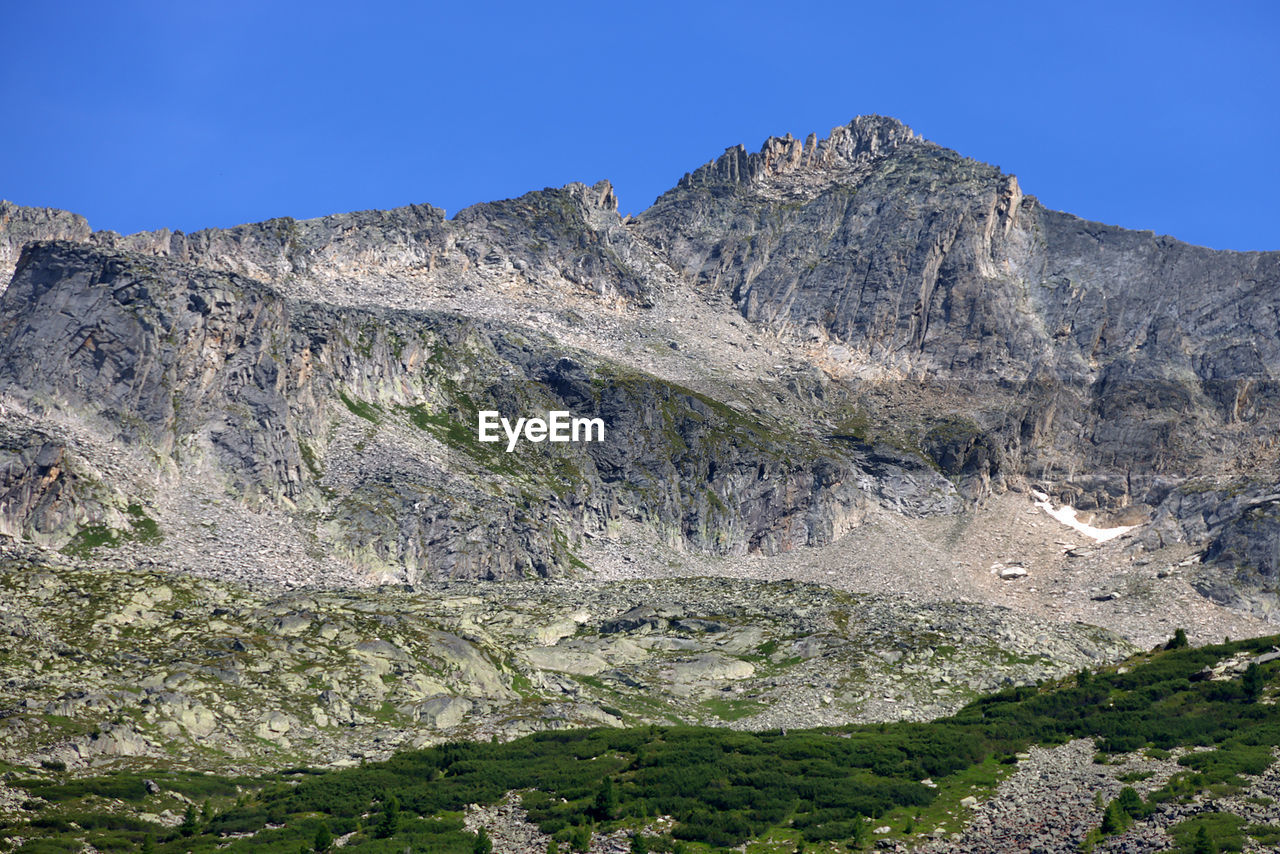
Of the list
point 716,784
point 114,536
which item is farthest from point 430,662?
point 114,536

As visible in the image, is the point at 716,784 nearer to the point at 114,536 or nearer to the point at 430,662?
the point at 430,662

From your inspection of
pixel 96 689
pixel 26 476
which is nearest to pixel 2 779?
pixel 96 689

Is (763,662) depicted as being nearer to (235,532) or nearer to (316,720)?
(316,720)

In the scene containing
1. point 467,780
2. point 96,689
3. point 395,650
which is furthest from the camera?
point 395,650

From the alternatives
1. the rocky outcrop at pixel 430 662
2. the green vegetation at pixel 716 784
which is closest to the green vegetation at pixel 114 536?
the rocky outcrop at pixel 430 662

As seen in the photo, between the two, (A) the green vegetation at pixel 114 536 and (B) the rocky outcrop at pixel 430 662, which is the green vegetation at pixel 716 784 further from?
(A) the green vegetation at pixel 114 536

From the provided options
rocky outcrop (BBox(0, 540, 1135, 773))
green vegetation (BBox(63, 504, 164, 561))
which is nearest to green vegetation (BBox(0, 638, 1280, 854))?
rocky outcrop (BBox(0, 540, 1135, 773))

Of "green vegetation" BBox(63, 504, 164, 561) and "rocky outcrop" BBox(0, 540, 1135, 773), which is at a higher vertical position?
"green vegetation" BBox(63, 504, 164, 561)

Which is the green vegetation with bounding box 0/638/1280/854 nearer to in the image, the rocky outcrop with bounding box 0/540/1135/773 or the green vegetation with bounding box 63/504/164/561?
the rocky outcrop with bounding box 0/540/1135/773
